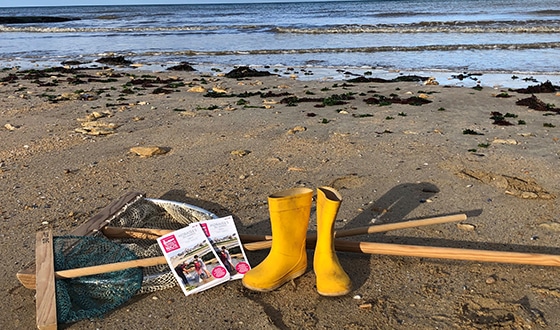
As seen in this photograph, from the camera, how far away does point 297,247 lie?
12.2ft

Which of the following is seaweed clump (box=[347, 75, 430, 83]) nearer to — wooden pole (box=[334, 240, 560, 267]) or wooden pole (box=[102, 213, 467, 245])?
wooden pole (box=[102, 213, 467, 245])

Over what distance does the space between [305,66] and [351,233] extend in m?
14.2

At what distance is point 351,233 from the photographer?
4.16 meters

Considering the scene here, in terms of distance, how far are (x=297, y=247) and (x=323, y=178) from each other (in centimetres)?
229

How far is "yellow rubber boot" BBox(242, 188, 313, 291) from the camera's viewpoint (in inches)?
140

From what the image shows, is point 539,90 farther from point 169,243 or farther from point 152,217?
point 169,243

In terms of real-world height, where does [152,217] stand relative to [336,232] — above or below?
below

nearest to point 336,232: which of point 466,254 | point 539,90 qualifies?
point 466,254

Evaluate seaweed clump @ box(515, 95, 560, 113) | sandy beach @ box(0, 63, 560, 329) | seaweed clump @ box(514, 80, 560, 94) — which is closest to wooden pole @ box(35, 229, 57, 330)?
sandy beach @ box(0, 63, 560, 329)

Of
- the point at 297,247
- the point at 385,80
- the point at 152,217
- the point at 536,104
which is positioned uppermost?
the point at 297,247

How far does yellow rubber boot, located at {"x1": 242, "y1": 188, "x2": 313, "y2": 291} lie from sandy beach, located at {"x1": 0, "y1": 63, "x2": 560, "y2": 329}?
0.10m

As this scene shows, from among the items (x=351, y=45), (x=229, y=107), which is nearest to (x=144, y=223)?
(x=229, y=107)

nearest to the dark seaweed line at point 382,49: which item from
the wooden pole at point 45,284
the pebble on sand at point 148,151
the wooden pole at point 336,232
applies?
the pebble on sand at point 148,151

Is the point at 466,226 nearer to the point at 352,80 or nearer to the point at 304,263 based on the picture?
the point at 304,263
